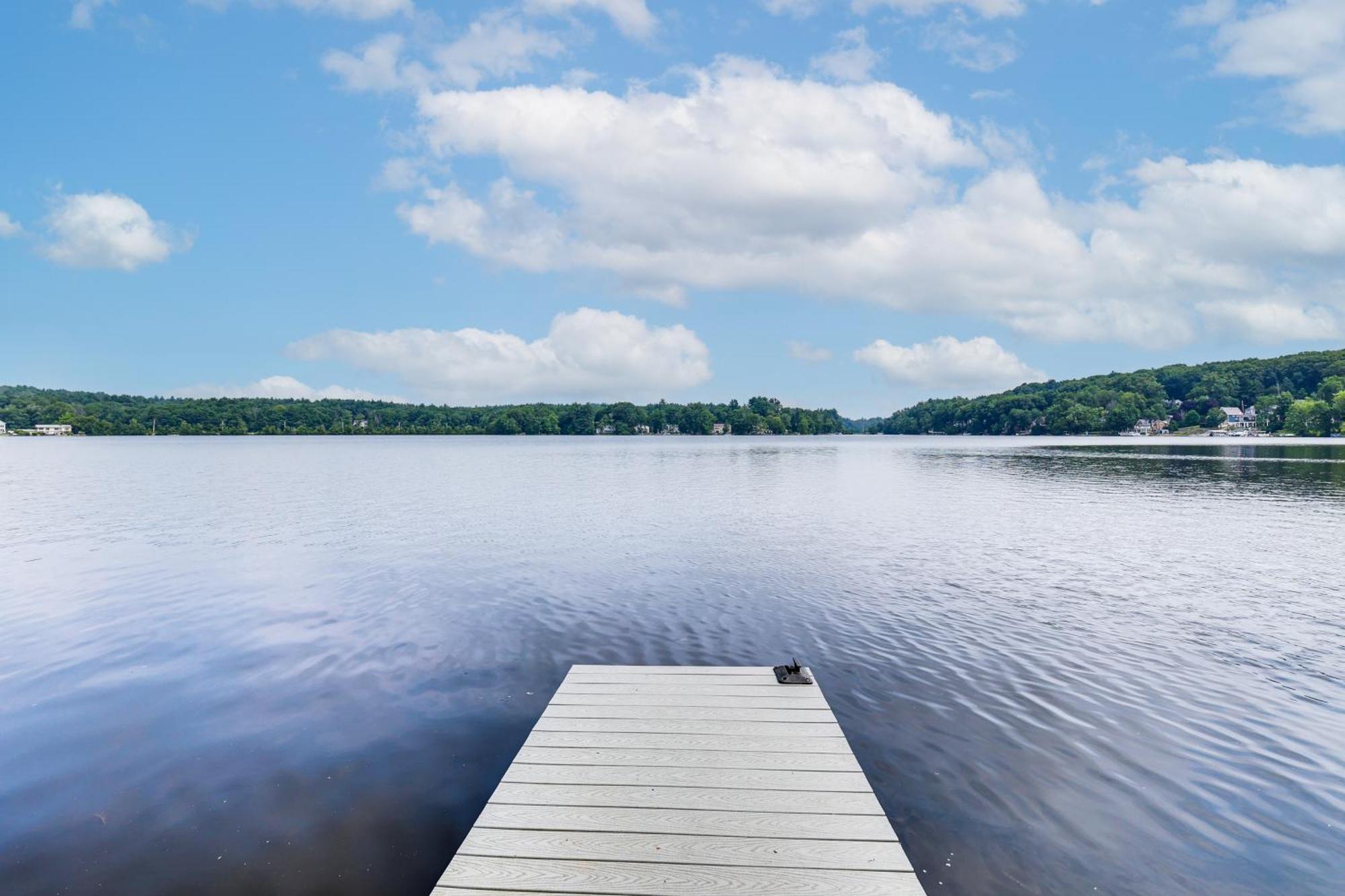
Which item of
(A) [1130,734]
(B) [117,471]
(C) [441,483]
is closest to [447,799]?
(A) [1130,734]

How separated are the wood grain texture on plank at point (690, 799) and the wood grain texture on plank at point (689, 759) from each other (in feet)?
1.51

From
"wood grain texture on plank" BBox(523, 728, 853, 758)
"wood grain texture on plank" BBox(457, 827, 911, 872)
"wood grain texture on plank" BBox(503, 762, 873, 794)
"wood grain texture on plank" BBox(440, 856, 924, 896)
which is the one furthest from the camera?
"wood grain texture on plank" BBox(523, 728, 853, 758)

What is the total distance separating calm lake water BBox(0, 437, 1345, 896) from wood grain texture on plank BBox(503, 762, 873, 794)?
1118mm

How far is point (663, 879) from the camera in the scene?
4.91 meters

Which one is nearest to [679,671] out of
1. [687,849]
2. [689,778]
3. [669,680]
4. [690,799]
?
[669,680]

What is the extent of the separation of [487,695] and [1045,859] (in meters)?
7.62

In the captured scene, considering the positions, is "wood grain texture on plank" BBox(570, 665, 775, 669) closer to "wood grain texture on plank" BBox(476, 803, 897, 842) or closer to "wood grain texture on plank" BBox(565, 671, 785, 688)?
"wood grain texture on plank" BBox(565, 671, 785, 688)

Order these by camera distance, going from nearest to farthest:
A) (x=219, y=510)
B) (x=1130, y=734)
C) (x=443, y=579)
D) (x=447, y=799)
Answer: (x=447, y=799), (x=1130, y=734), (x=443, y=579), (x=219, y=510)

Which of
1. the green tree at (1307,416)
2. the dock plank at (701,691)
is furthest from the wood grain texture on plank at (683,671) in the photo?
the green tree at (1307,416)

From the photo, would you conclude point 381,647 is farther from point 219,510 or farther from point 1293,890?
point 219,510

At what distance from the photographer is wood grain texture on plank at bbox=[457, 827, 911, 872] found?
5102mm

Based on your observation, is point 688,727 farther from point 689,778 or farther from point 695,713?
point 689,778

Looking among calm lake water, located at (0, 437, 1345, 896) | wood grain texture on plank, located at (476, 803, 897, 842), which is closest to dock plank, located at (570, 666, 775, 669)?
calm lake water, located at (0, 437, 1345, 896)

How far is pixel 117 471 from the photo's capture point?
60.4m
